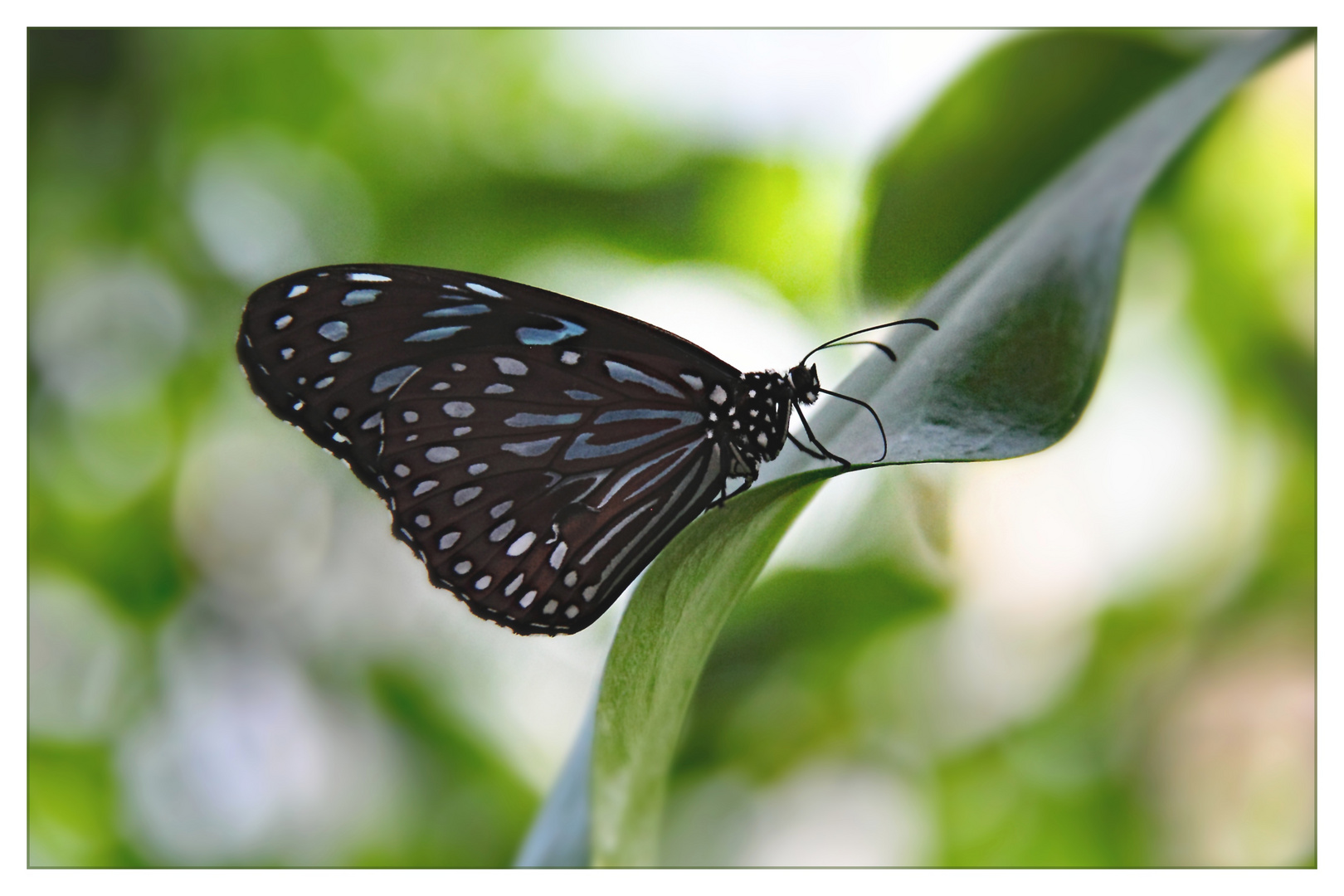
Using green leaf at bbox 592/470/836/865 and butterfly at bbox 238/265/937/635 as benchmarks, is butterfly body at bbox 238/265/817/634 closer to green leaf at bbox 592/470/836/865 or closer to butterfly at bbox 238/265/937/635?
butterfly at bbox 238/265/937/635

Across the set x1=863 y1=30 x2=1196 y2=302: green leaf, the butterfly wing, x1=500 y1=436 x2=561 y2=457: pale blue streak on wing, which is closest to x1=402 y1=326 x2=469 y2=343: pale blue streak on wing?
the butterfly wing

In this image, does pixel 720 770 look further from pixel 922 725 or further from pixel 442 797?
pixel 442 797

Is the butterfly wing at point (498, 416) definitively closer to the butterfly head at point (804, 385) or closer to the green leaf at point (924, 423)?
the butterfly head at point (804, 385)

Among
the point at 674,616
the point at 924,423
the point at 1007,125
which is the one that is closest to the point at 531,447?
the point at 674,616

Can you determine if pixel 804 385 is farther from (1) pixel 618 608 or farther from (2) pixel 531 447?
(1) pixel 618 608

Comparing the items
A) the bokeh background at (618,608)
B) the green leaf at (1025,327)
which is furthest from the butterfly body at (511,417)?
the bokeh background at (618,608)
